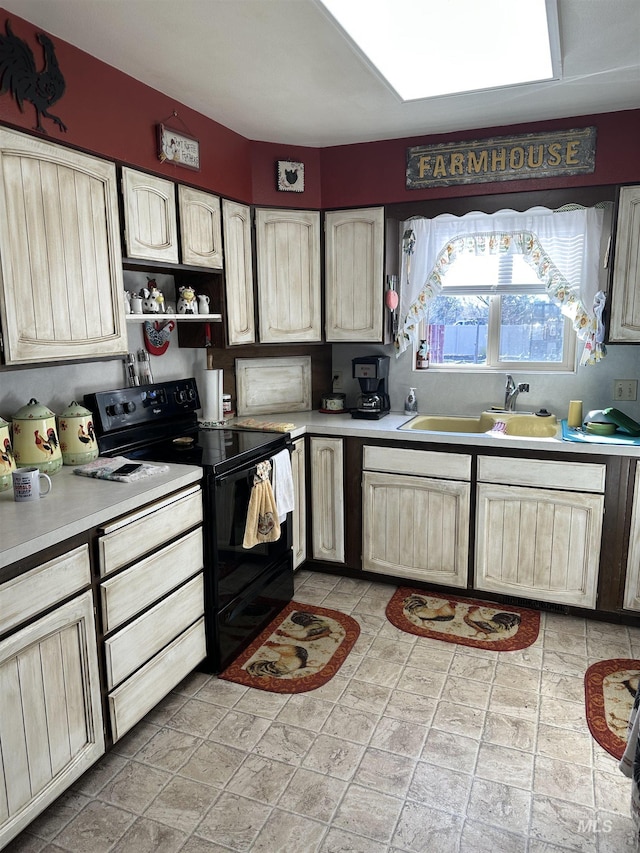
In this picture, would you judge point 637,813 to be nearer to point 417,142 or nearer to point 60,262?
point 60,262

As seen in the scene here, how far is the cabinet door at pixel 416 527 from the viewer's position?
313 centimetres

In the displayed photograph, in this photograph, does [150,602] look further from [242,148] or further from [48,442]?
[242,148]

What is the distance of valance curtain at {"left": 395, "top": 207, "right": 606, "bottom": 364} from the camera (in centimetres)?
310

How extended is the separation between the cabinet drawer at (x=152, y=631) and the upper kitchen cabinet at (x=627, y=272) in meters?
2.33

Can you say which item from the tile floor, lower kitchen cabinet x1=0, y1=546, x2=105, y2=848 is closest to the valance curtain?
the tile floor

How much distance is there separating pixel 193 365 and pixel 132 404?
73 centimetres

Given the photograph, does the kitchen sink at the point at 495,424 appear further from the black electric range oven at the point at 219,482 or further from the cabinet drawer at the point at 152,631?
the cabinet drawer at the point at 152,631

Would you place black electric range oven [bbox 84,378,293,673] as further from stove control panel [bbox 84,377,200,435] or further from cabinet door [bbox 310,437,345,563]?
cabinet door [bbox 310,437,345,563]

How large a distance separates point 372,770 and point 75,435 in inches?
64.7

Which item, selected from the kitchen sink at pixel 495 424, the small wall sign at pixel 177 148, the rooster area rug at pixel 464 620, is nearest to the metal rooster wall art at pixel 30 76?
the small wall sign at pixel 177 148

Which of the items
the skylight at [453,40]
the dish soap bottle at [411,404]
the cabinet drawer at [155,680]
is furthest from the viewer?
the dish soap bottle at [411,404]

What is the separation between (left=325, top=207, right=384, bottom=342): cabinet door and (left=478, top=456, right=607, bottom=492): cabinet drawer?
0.98m

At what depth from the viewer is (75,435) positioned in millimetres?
2381

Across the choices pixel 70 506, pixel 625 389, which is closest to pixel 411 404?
pixel 625 389
